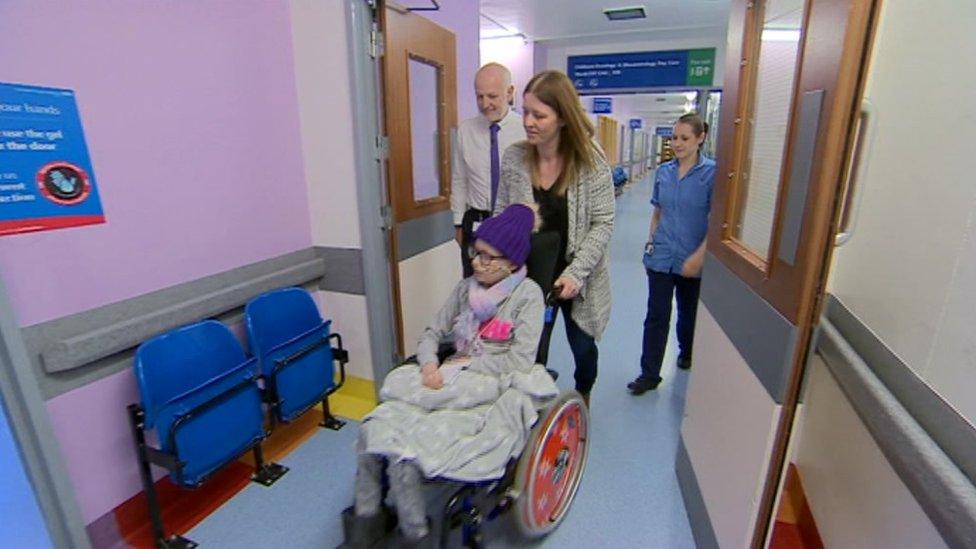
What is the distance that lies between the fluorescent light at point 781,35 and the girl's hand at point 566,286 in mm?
940

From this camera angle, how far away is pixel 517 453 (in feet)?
4.55

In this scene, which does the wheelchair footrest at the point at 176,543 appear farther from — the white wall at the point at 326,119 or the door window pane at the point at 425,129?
the door window pane at the point at 425,129

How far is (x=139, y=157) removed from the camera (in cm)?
171

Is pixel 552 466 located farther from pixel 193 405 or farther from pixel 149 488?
pixel 149 488

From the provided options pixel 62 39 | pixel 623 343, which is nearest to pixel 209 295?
pixel 62 39

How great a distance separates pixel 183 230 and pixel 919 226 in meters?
2.27

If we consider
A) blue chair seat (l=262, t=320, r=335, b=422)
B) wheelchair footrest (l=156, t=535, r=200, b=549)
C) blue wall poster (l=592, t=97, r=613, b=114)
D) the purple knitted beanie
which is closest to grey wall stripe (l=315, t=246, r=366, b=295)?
blue chair seat (l=262, t=320, r=335, b=422)

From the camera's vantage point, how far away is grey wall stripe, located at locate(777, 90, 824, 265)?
102 cm

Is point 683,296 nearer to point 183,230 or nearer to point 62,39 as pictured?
point 183,230

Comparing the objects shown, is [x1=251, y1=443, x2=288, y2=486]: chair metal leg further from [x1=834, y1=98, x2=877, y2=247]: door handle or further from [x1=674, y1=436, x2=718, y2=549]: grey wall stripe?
[x1=834, y1=98, x2=877, y2=247]: door handle

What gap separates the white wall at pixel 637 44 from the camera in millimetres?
6184

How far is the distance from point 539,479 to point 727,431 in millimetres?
574

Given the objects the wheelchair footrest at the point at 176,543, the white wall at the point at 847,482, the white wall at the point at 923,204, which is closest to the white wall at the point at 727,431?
the white wall at the point at 847,482

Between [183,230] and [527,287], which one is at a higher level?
[183,230]
